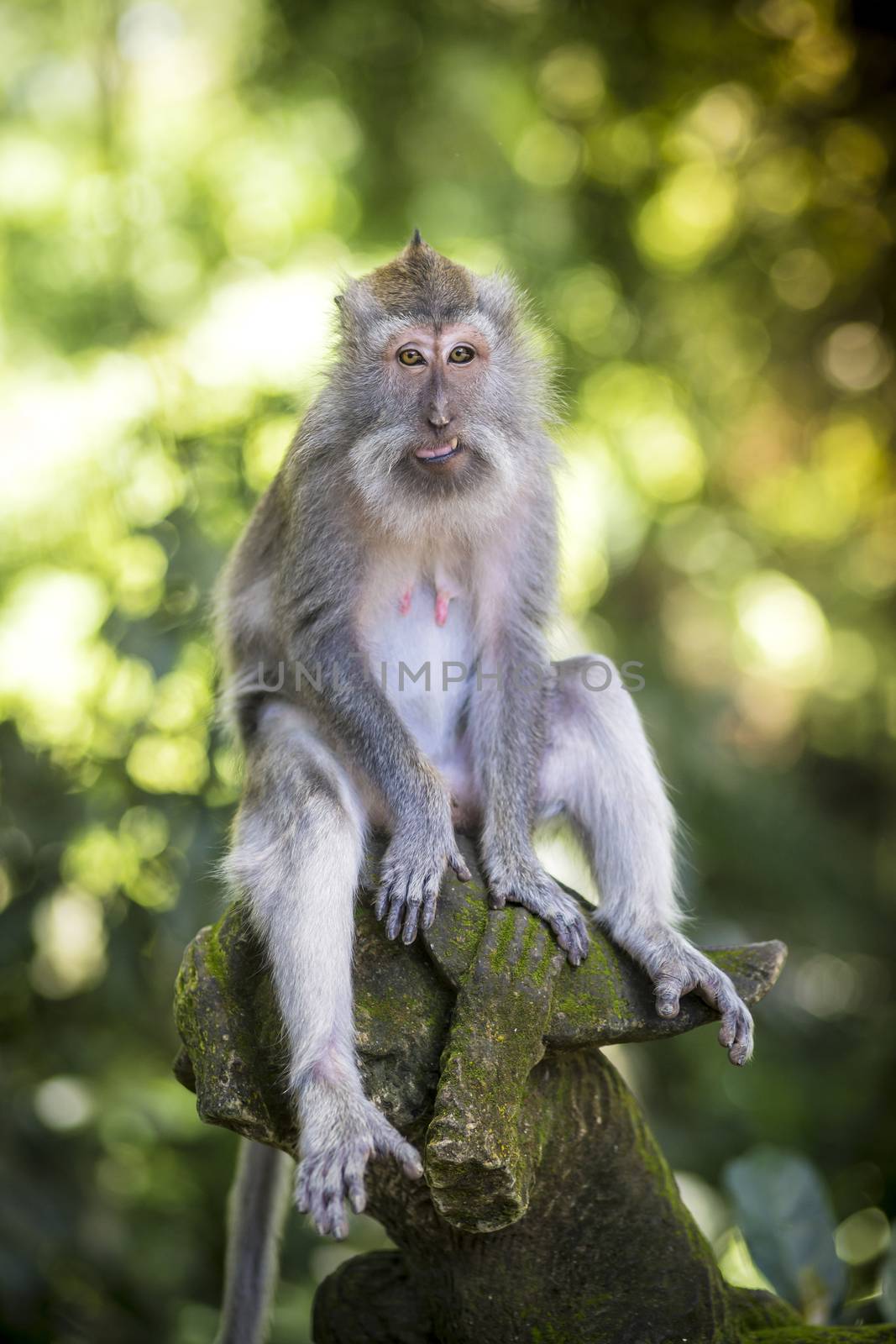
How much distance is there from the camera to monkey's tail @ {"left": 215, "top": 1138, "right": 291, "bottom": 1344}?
3.64 meters

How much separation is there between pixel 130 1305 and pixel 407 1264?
9.59 feet

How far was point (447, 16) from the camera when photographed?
7750 millimetres

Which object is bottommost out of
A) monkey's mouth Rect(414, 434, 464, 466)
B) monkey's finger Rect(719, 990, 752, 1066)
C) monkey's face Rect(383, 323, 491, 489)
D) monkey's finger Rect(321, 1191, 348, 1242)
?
monkey's finger Rect(321, 1191, 348, 1242)

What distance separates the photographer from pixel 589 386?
796 cm

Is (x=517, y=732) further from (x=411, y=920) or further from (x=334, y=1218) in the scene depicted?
(x=334, y=1218)

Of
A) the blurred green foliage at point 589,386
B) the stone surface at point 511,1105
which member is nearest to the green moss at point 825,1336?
the stone surface at point 511,1105

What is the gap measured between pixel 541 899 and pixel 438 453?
1.18 meters

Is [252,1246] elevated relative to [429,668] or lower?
lower

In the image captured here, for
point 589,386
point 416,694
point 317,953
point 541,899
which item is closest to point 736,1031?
point 541,899

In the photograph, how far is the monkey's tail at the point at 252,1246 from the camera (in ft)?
11.9

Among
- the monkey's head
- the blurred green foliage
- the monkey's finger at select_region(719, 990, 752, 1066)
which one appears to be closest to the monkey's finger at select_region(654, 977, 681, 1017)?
the monkey's finger at select_region(719, 990, 752, 1066)

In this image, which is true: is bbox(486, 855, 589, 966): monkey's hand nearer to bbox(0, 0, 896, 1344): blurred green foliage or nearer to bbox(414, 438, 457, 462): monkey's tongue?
bbox(414, 438, 457, 462): monkey's tongue

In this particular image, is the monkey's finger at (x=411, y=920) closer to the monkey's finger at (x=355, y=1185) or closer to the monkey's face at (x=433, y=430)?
the monkey's finger at (x=355, y=1185)

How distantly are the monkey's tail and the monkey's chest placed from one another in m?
1.29
